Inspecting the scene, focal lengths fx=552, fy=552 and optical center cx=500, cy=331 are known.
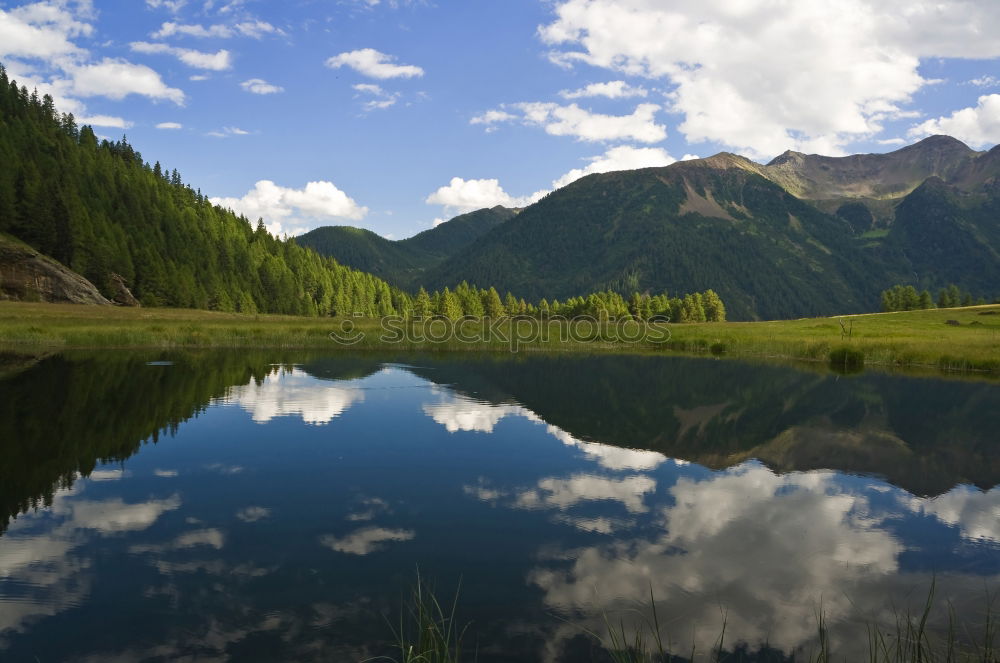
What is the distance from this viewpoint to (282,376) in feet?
126

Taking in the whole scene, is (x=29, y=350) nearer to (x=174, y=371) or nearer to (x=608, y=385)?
Answer: (x=174, y=371)

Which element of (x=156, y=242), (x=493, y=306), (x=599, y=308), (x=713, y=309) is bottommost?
(x=713, y=309)

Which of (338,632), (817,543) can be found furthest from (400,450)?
(817,543)

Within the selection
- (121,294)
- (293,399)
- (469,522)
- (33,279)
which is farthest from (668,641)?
(121,294)

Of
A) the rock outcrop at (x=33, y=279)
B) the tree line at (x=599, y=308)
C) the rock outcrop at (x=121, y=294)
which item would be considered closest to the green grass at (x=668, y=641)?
the rock outcrop at (x=33, y=279)

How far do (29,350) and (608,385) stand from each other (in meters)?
50.5

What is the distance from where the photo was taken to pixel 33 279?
84625 mm

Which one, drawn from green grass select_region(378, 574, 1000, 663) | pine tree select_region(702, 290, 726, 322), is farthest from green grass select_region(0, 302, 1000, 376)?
pine tree select_region(702, 290, 726, 322)

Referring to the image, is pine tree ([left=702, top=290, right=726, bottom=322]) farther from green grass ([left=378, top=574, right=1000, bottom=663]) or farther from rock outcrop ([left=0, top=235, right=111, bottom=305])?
green grass ([left=378, top=574, right=1000, bottom=663])

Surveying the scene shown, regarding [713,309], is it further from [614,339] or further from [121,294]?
[121,294]

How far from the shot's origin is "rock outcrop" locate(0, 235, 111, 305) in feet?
270

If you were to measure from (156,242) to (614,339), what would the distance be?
114 meters

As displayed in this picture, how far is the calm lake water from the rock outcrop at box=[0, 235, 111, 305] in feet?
232

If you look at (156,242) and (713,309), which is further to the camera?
(713,309)
